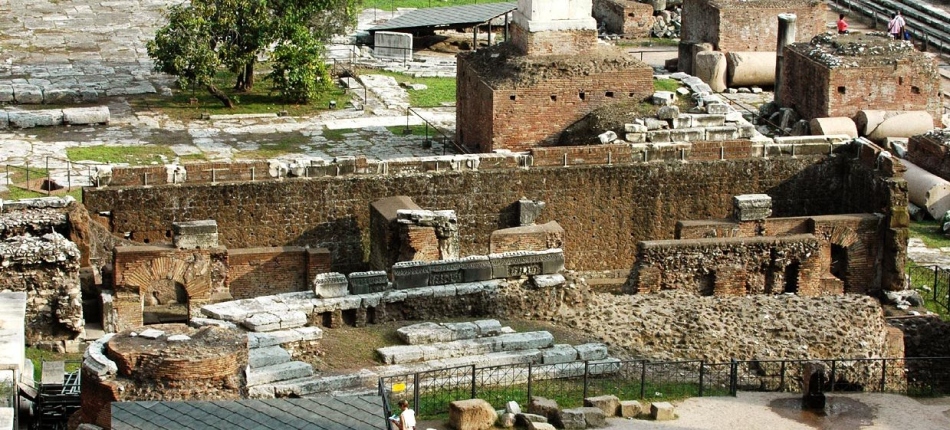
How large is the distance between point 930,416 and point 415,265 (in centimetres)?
749

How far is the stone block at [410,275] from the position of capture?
94.1ft

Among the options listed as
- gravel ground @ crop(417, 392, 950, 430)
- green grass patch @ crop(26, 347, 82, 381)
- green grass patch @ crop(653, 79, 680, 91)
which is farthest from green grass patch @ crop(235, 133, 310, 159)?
gravel ground @ crop(417, 392, 950, 430)

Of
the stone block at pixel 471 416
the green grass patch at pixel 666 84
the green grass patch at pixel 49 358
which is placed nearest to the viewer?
the stone block at pixel 471 416

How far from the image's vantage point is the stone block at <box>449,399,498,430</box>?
24172 millimetres

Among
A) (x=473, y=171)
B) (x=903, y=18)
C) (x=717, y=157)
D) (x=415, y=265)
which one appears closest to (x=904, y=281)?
(x=717, y=157)

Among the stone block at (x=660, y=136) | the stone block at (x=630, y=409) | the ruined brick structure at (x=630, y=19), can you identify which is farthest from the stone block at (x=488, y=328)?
the ruined brick structure at (x=630, y=19)

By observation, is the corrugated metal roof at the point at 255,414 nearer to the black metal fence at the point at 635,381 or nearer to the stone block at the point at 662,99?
the black metal fence at the point at 635,381

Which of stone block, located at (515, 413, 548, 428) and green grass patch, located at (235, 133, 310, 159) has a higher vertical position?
green grass patch, located at (235, 133, 310, 159)

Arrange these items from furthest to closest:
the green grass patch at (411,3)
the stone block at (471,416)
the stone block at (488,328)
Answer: the green grass patch at (411,3), the stone block at (488,328), the stone block at (471,416)

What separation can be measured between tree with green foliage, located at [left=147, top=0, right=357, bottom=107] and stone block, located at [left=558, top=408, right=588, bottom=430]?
2192 cm

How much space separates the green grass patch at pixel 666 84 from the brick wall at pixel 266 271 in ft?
54.7

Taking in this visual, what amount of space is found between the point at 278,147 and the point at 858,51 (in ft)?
42.0

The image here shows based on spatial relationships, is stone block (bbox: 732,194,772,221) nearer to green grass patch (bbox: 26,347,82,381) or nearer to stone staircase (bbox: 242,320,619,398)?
stone staircase (bbox: 242,320,619,398)

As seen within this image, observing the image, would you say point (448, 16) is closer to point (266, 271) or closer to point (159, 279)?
point (266, 271)
